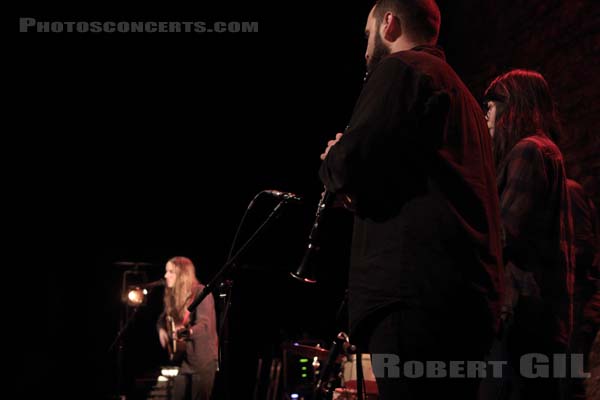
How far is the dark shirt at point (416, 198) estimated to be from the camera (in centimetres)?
141

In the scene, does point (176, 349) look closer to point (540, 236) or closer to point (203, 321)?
point (203, 321)

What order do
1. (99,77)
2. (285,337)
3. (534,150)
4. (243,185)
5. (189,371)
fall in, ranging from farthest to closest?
1. (243,185)
2. (285,337)
3. (99,77)
4. (189,371)
5. (534,150)

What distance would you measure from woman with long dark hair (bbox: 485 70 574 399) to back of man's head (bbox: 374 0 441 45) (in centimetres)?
84

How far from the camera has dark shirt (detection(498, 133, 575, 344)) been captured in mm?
2268

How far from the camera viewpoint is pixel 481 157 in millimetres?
1645

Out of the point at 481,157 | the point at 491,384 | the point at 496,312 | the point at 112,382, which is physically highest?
the point at 481,157

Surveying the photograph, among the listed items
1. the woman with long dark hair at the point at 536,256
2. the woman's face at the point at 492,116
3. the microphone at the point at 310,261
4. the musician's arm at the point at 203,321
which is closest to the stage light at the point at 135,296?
the musician's arm at the point at 203,321

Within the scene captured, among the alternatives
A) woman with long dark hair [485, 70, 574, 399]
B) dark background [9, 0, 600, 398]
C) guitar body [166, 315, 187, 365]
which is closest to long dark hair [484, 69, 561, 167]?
woman with long dark hair [485, 70, 574, 399]

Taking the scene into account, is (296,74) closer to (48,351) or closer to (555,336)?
(48,351)

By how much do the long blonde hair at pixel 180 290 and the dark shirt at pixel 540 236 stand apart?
5.52 m

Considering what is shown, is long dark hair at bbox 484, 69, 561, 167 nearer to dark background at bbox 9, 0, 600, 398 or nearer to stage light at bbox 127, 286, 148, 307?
dark background at bbox 9, 0, 600, 398

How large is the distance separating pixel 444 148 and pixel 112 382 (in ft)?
29.9

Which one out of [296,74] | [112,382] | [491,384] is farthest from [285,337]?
[491,384]

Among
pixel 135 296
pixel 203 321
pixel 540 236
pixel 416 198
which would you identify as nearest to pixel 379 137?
pixel 416 198
